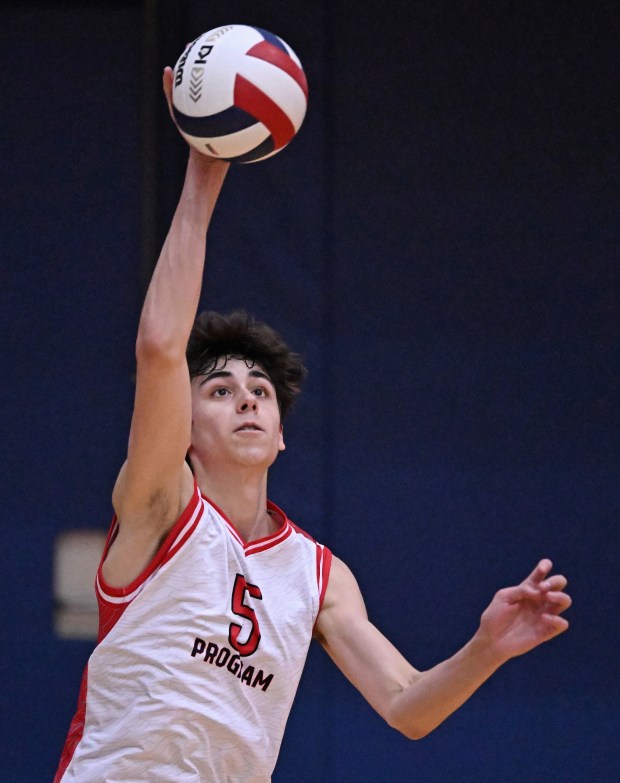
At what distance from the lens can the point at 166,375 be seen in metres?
2.06

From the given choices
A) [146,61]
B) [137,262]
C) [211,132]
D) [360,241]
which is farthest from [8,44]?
[211,132]

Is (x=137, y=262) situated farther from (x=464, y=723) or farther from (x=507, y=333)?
(x=464, y=723)

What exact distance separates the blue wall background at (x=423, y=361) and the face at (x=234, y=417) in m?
1.15

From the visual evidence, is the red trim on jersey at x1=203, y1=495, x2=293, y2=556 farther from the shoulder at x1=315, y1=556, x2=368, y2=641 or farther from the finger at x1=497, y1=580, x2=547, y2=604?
the finger at x1=497, y1=580, x2=547, y2=604

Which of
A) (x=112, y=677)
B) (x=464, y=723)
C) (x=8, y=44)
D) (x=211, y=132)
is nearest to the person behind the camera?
(x=211, y=132)

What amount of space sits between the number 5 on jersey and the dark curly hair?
47 centimetres

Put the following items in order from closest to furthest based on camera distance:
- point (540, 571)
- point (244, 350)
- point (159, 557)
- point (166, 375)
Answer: point (540, 571), point (166, 375), point (159, 557), point (244, 350)

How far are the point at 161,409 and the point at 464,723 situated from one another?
195cm

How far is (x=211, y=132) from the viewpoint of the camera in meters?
2.05

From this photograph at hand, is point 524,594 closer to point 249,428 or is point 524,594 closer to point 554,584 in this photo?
point 554,584

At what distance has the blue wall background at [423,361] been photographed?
12.0 ft

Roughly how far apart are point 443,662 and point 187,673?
0.47 metres

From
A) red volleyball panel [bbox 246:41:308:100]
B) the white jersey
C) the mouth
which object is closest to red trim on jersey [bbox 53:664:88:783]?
the white jersey

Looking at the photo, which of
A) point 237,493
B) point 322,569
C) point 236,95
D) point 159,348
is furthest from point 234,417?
point 236,95
